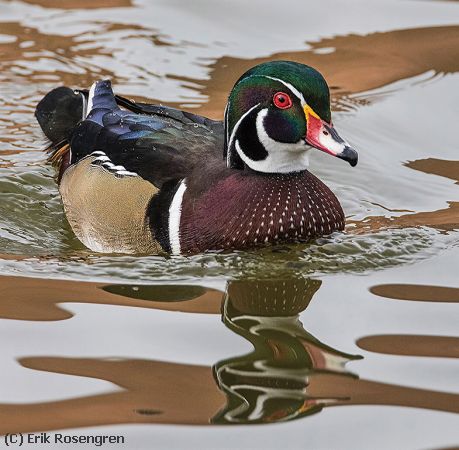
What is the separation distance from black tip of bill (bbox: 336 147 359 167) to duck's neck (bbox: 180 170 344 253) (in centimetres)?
50

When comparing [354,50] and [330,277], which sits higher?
[354,50]

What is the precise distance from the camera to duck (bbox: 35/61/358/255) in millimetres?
6258

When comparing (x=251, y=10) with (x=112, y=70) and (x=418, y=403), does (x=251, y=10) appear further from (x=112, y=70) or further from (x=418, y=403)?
(x=418, y=403)

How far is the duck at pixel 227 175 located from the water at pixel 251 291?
0.45 feet

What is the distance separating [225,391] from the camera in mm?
4926

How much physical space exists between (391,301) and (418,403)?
112cm

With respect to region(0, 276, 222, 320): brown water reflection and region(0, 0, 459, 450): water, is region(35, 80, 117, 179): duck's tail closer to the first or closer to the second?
region(0, 0, 459, 450): water

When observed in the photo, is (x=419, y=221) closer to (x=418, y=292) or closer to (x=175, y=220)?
(x=418, y=292)

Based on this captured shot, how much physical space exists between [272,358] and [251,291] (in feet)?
2.87

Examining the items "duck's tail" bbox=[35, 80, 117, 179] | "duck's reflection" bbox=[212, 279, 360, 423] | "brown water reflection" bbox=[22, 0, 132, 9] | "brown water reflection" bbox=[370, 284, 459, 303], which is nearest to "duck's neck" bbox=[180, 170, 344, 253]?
"duck's reflection" bbox=[212, 279, 360, 423]

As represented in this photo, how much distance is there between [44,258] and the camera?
21.4 ft

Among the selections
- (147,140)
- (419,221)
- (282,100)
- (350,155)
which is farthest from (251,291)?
(419,221)

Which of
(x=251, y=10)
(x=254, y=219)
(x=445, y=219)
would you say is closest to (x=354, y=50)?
(x=251, y=10)

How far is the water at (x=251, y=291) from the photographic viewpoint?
15.6 feet
